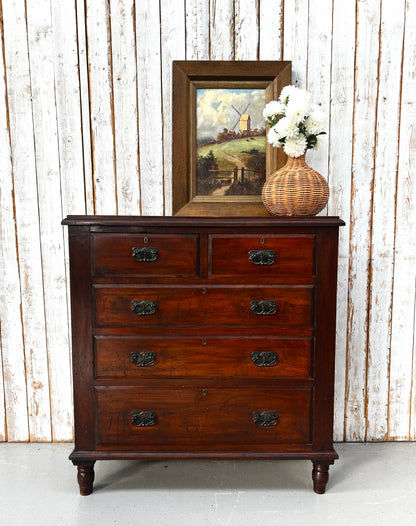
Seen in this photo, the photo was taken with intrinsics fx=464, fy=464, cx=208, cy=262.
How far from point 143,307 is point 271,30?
1.59 metres

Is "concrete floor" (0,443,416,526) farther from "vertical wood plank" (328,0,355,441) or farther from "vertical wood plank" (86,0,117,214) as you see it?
"vertical wood plank" (86,0,117,214)

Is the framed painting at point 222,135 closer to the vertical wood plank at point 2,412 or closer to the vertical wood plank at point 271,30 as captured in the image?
the vertical wood plank at point 271,30

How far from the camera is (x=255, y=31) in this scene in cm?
242

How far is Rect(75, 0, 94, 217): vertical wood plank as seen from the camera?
2.40 m

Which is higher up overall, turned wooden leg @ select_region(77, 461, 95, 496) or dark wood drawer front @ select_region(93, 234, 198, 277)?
dark wood drawer front @ select_region(93, 234, 198, 277)

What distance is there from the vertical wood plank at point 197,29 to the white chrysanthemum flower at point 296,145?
74cm

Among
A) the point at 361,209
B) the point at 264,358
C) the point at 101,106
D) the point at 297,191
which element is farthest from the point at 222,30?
the point at 264,358

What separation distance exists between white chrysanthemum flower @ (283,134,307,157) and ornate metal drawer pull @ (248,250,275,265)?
0.48 meters

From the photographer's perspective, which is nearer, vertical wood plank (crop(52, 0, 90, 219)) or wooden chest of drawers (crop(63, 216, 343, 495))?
wooden chest of drawers (crop(63, 216, 343, 495))

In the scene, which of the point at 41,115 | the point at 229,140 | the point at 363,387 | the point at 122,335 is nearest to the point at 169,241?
the point at 122,335

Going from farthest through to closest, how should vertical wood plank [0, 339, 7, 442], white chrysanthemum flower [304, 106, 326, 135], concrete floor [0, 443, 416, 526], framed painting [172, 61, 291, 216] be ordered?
vertical wood plank [0, 339, 7, 442] < framed painting [172, 61, 291, 216] < white chrysanthemum flower [304, 106, 326, 135] < concrete floor [0, 443, 416, 526]

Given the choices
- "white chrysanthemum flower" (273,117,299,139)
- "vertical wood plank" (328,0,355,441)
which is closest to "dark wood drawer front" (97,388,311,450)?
"vertical wood plank" (328,0,355,441)

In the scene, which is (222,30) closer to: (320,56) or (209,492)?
(320,56)

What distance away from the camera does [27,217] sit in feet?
8.27
